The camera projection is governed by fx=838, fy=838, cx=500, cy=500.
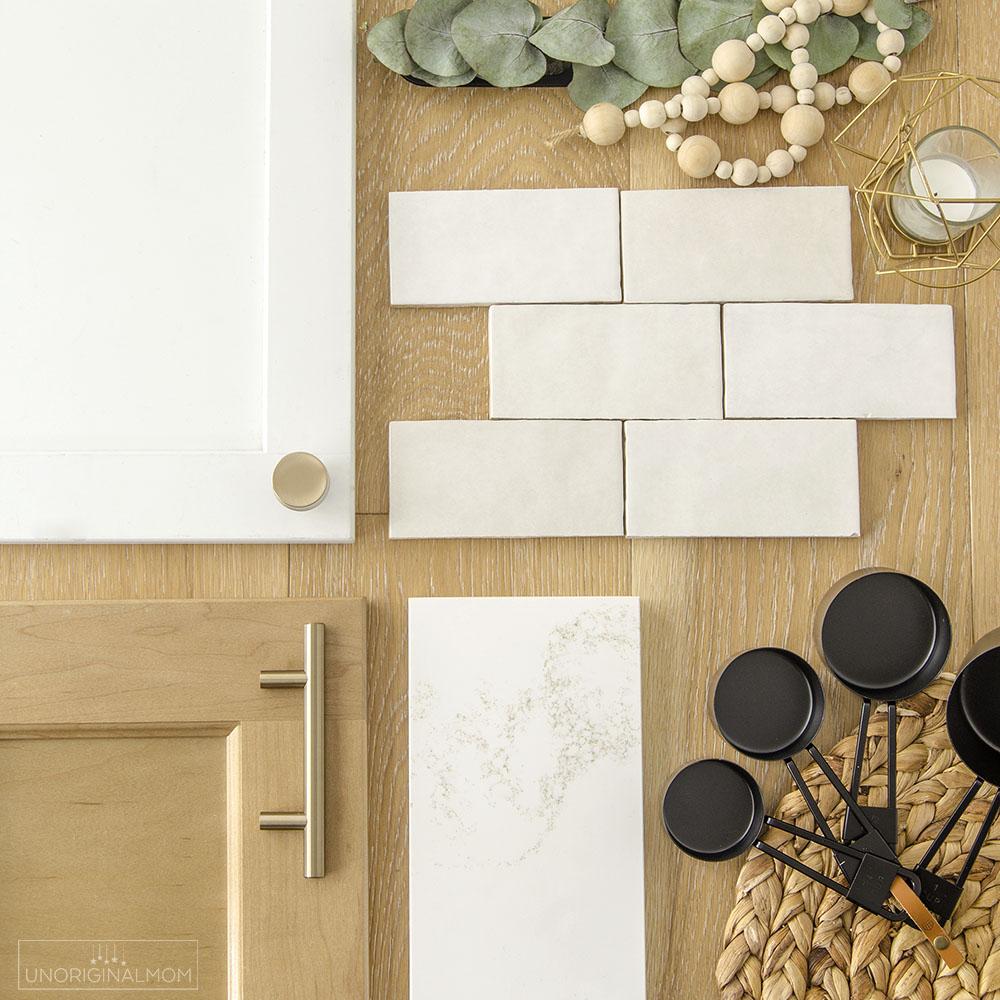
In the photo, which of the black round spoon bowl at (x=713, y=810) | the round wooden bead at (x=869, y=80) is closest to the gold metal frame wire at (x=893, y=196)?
the round wooden bead at (x=869, y=80)

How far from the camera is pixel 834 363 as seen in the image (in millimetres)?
755

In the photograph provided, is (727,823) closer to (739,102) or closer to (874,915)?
(874,915)

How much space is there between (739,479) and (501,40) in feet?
1.46

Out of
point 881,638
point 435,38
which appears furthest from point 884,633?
point 435,38

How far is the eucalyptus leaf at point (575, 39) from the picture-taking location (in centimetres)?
74

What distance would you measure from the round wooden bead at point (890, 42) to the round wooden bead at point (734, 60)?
118mm

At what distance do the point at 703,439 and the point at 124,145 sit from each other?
58 centimetres

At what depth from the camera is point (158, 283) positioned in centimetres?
A: 75

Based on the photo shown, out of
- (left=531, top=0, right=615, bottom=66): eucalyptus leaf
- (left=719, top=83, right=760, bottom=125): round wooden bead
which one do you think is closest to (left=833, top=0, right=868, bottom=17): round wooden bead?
(left=719, top=83, right=760, bottom=125): round wooden bead

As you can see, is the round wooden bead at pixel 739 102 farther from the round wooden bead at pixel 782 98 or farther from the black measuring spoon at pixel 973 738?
the black measuring spoon at pixel 973 738

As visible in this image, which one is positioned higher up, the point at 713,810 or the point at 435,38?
the point at 435,38

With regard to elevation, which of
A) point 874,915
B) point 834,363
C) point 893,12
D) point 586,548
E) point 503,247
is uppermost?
point 893,12

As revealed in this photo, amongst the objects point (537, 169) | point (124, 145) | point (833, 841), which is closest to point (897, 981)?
point (833, 841)

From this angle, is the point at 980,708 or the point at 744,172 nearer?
the point at 980,708
